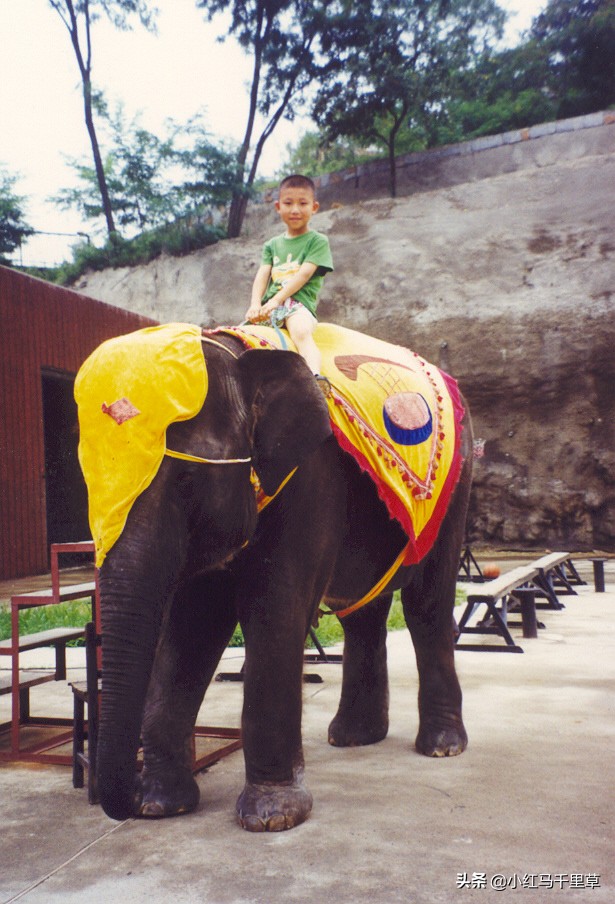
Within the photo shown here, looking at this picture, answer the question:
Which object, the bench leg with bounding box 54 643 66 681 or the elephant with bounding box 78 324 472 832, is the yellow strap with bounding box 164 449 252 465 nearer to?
the elephant with bounding box 78 324 472 832

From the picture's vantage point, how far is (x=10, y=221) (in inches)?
1005

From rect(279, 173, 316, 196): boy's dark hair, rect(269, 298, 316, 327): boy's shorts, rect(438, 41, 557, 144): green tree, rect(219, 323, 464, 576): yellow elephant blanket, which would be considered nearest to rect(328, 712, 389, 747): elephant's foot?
rect(219, 323, 464, 576): yellow elephant blanket

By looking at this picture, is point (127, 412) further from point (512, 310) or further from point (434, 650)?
point (512, 310)

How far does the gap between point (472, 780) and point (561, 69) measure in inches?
981

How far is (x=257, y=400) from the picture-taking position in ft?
10.2

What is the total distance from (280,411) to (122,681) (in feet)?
3.56

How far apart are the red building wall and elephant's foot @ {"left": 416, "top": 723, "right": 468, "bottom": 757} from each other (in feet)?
30.5

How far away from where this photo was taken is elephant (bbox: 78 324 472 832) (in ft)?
8.47

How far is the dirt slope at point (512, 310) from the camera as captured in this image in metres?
17.4

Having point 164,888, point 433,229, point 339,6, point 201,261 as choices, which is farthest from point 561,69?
point 164,888

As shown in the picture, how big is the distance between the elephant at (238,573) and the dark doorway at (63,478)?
13.7 meters

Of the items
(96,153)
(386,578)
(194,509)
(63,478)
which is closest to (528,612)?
(386,578)

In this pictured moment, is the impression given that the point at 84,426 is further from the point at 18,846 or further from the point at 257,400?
the point at 18,846

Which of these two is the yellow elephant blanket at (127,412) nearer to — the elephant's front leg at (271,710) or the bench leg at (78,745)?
the elephant's front leg at (271,710)
